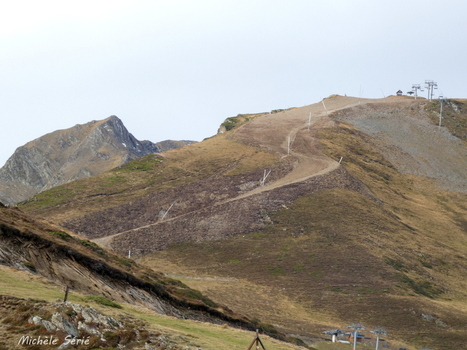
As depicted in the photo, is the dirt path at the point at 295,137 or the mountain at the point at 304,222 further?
the dirt path at the point at 295,137

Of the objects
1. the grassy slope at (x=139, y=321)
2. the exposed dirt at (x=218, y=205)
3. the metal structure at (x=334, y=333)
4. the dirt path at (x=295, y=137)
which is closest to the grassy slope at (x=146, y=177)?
the exposed dirt at (x=218, y=205)

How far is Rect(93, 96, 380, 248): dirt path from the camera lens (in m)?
113

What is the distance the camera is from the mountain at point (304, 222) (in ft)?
226

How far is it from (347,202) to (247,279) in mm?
30036

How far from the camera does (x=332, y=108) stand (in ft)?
576

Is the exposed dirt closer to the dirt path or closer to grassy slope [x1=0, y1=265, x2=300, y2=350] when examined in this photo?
the dirt path

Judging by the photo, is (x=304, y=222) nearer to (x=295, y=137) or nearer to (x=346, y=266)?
(x=346, y=266)

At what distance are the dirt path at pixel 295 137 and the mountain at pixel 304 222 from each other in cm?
47

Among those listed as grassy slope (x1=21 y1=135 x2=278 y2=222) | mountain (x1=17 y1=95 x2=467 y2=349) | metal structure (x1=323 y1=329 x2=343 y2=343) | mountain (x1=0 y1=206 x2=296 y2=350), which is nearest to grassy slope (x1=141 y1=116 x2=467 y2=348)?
mountain (x1=17 y1=95 x2=467 y2=349)

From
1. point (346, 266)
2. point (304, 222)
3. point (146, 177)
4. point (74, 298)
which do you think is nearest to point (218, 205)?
point (304, 222)

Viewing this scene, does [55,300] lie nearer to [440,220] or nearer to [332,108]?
[440,220]

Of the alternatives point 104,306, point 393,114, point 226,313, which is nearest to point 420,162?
point 393,114

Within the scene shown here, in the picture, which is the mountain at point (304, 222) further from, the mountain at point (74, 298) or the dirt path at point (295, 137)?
the mountain at point (74, 298)

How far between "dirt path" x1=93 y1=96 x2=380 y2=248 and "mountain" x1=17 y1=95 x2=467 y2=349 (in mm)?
469
